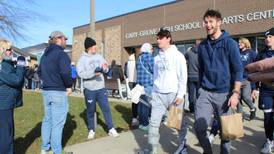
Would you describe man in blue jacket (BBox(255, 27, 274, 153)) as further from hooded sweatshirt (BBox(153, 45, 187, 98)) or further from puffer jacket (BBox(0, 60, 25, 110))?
puffer jacket (BBox(0, 60, 25, 110))

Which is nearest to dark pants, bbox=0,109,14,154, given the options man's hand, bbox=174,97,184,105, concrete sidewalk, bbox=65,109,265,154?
concrete sidewalk, bbox=65,109,265,154

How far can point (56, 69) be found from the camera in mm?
6078

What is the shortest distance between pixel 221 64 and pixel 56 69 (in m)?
2.59

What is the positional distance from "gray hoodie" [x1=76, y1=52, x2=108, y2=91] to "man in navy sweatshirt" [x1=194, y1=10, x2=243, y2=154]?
2.93m

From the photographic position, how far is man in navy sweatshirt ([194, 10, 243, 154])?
4.76m

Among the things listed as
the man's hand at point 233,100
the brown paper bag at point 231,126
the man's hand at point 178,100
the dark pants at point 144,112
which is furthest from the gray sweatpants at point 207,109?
the dark pants at point 144,112

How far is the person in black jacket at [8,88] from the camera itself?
5584mm

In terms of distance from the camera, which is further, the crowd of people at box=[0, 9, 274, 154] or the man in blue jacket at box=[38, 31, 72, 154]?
the man in blue jacket at box=[38, 31, 72, 154]

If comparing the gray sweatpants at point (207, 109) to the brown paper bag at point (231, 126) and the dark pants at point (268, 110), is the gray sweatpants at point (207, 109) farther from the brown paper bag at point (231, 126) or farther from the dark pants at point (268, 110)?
the dark pants at point (268, 110)

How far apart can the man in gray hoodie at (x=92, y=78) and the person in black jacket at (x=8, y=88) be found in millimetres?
1822

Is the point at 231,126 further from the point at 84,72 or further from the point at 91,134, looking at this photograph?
the point at 91,134

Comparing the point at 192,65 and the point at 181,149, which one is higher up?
the point at 192,65

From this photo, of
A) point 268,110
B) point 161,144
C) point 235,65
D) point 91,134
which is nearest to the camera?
point 235,65

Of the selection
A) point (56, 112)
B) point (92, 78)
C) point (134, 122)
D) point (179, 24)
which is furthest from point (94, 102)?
point (179, 24)
